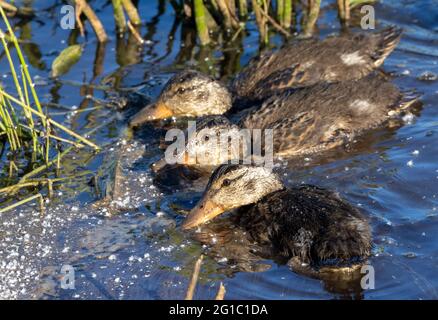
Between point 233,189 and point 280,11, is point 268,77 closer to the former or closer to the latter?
point 280,11

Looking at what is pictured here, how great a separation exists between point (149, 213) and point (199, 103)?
225 cm

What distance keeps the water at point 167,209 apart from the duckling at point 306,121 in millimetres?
178

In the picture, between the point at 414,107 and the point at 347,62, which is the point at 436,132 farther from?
the point at 347,62

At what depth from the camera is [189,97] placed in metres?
8.81

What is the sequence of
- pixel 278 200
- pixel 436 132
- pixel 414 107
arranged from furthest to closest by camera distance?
pixel 414 107, pixel 436 132, pixel 278 200

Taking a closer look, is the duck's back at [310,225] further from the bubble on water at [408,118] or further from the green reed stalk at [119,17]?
the green reed stalk at [119,17]

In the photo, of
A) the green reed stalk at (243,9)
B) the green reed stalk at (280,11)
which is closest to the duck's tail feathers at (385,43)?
the green reed stalk at (280,11)

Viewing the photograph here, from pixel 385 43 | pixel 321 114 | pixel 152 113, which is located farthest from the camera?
pixel 385 43

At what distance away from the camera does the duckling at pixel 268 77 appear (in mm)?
8562

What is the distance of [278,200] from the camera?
6.53m

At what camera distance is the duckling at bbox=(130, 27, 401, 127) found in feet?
28.1

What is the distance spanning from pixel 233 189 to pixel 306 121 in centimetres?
147

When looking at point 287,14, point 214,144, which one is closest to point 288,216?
point 214,144
